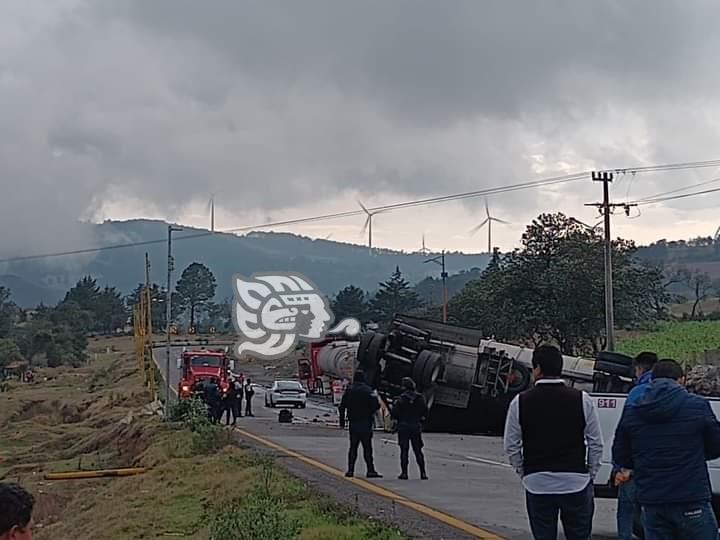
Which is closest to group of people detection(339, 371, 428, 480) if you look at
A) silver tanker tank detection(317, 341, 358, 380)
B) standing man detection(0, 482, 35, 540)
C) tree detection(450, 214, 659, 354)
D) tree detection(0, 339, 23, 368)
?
standing man detection(0, 482, 35, 540)

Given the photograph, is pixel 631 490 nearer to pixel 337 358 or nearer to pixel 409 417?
pixel 409 417

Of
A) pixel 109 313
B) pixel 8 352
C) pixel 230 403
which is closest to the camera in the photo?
pixel 230 403

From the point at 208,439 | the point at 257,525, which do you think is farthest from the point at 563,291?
the point at 257,525

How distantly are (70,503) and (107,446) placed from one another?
10.8m

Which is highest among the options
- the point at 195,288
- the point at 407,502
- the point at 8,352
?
the point at 195,288

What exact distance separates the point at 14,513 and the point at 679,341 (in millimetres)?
56027

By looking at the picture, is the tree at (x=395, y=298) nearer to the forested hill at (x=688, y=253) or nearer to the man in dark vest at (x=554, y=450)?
the forested hill at (x=688, y=253)

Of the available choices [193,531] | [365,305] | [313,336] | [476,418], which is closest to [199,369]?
[313,336]

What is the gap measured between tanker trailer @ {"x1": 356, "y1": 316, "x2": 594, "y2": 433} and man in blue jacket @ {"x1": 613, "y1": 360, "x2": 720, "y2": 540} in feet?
80.2

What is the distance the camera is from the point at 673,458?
7.80m

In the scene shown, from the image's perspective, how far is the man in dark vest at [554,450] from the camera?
743cm

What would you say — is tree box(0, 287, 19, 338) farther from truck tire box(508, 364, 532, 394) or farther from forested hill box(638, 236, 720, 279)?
truck tire box(508, 364, 532, 394)

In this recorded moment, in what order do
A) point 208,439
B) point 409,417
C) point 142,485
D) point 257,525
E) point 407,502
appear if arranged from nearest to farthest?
point 257,525 < point 407,502 < point 409,417 < point 142,485 < point 208,439

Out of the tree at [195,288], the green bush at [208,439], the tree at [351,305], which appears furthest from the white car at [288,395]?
the tree at [195,288]
